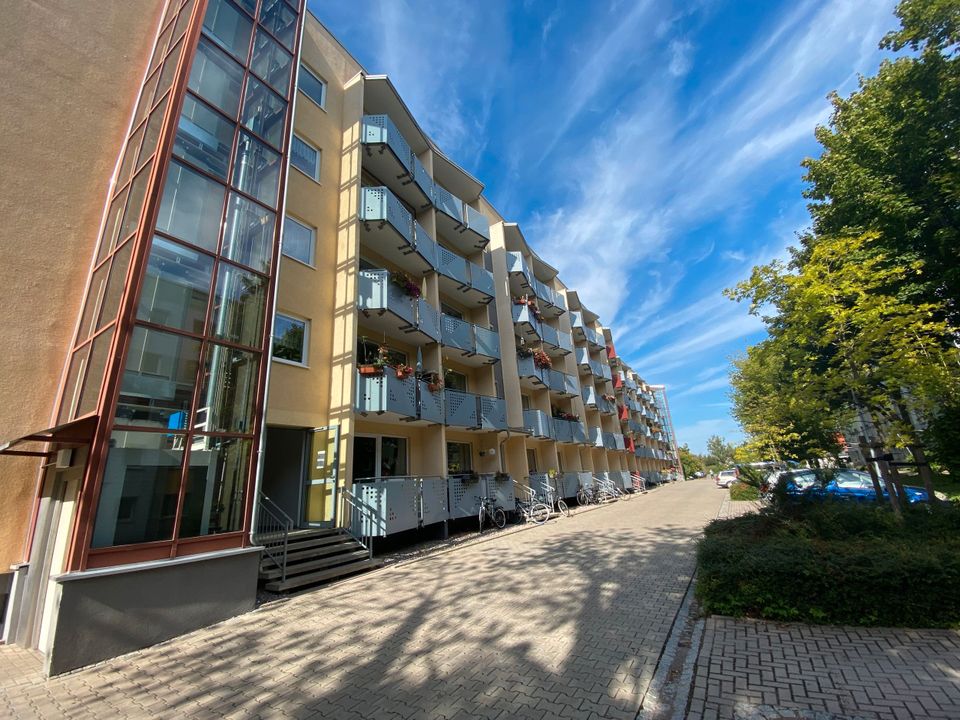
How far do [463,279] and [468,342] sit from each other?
114 inches

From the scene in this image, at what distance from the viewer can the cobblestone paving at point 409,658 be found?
379 centimetres

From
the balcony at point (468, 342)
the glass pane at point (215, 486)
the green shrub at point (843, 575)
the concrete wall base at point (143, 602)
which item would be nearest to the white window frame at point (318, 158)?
the balcony at point (468, 342)

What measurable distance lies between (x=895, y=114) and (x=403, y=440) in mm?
19301

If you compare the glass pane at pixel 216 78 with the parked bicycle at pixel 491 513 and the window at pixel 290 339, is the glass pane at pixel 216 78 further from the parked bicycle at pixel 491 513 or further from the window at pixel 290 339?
the parked bicycle at pixel 491 513

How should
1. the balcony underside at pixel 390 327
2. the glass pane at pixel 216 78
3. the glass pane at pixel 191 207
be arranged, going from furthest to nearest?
the balcony underside at pixel 390 327 → the glass pane at pixel 216 78 → the glass pane at pixel 191 207

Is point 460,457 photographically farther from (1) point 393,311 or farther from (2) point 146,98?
(2) point 146,98

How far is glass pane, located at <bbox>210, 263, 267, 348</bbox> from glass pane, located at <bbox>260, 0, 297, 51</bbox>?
266 inches

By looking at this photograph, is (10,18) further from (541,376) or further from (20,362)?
(541,376)

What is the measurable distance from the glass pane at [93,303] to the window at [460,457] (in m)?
11.5

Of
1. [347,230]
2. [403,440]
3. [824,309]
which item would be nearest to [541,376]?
[403,440]

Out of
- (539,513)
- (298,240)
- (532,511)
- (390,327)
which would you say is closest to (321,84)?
(298,240)

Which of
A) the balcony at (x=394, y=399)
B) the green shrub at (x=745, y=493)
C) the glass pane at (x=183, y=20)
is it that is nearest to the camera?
the glass pane at (x=183, y=20)

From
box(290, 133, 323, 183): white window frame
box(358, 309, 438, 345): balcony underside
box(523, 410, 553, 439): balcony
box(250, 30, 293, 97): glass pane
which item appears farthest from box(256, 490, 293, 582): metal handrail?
box(523, 410, 553, 439): balcony

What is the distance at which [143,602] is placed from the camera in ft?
18.3
